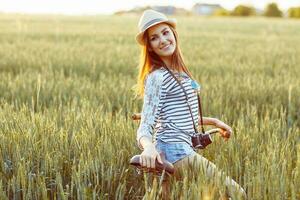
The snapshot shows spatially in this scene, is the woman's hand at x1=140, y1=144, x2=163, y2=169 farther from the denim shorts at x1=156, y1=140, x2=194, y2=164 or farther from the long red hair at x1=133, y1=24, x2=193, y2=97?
the long red hair at x1=133, y1=24, x2=193, y2=97

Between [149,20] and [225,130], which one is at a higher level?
[149,20]

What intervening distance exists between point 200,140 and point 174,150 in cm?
12

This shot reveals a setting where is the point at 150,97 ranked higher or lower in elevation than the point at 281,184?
higher

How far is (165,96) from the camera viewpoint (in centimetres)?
218

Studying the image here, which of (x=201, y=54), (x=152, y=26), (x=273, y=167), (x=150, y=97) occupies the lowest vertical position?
(x=201, y=54)

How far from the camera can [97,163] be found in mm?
2086

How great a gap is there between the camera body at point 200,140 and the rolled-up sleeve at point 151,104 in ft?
0.58

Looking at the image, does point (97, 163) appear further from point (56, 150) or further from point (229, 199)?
point (229, 199)

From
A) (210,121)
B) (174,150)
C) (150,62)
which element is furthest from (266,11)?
(174,150)

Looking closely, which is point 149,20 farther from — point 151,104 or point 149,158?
point 149,158

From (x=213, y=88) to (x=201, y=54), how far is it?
3.69 meters

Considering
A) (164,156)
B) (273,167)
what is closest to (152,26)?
(164,156)

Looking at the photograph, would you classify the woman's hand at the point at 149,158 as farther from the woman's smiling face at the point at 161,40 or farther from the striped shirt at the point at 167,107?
the woman's smiling face at the point at 161,40

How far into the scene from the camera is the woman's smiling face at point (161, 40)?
2.22 m
